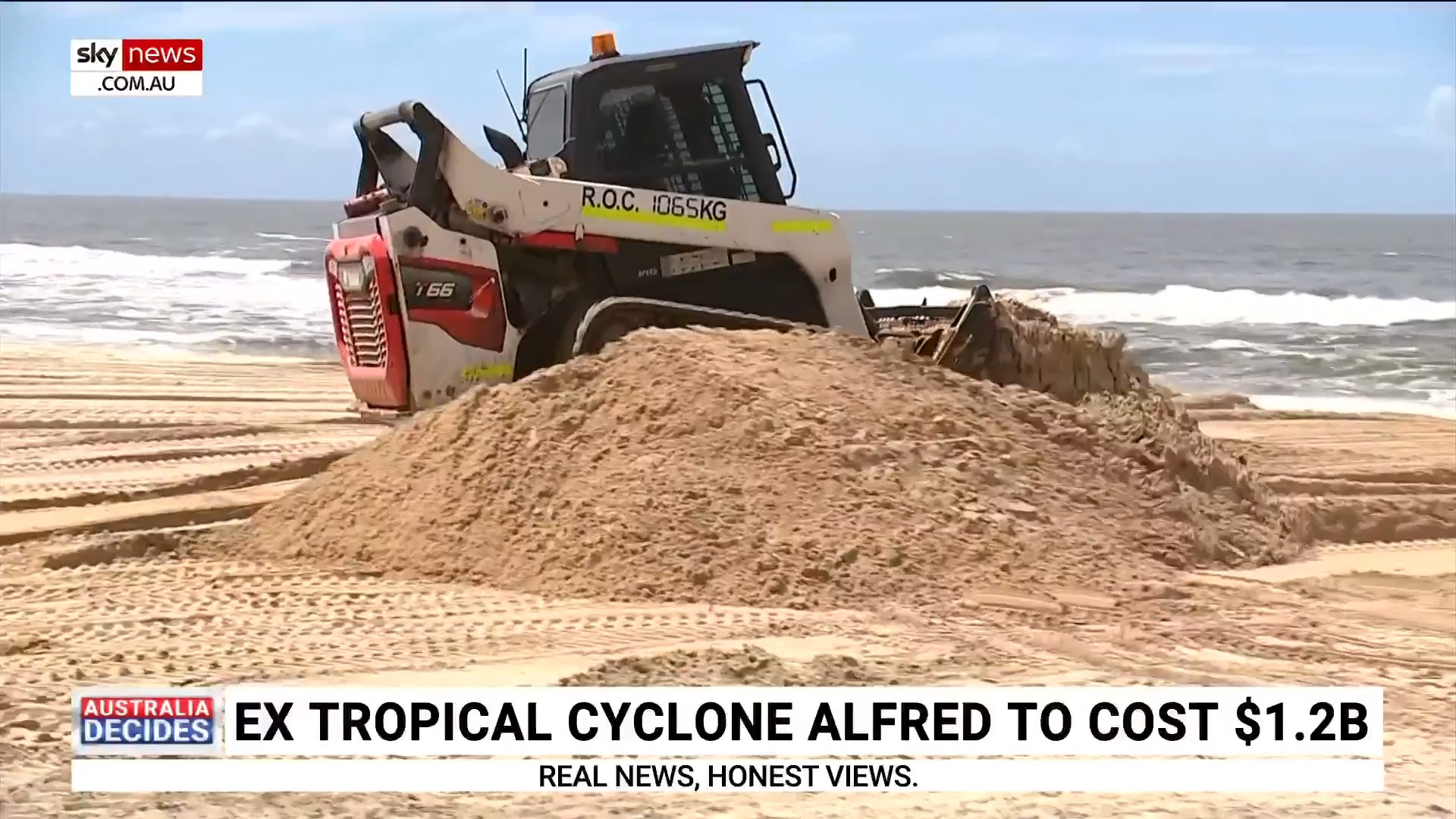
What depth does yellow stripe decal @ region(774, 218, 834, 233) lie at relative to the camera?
24.6 ft

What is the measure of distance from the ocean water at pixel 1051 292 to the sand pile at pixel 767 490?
1802mm

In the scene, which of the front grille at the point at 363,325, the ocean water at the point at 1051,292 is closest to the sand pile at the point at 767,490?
the front grille at the point at 363,325

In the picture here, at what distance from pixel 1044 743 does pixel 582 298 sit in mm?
3803

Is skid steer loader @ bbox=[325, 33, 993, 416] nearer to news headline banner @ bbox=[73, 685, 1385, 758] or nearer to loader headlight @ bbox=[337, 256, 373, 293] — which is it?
loader headlight @ bbox=[337, 256, 373, 293]

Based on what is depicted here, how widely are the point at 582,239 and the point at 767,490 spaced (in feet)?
6.09

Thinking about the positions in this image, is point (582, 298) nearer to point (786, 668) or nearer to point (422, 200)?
point (422, 200)

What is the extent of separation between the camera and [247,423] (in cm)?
1084

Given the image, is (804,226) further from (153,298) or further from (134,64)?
(153,298)

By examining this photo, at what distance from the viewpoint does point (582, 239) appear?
7066mm

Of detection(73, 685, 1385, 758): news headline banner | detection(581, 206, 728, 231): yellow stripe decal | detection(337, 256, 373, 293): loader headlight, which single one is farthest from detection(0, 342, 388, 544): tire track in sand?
detection(73, 685, 1385, 758): news headline banner

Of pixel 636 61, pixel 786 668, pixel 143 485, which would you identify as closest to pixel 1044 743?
pixel 786 668
